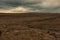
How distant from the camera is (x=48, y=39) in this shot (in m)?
30.1

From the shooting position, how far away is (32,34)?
30688 millimetres

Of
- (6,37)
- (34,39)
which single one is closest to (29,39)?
(34,39)

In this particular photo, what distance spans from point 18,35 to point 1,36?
2455 millimetres

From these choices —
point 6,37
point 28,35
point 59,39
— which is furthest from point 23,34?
point 59,39

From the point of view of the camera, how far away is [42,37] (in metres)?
29.8

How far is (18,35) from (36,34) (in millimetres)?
2750

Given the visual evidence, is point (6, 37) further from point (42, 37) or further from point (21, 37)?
point (42, 37)

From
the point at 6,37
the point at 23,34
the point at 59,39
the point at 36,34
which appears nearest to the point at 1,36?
the point at 6,37

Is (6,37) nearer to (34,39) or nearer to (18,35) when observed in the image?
(18,35)

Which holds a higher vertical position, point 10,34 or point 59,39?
point 10,34

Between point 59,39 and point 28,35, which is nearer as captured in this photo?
point 28,35

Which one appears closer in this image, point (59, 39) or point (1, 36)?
point (1, 36)

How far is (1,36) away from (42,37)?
587 cm

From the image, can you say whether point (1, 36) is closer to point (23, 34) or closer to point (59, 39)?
point (23, 34)
